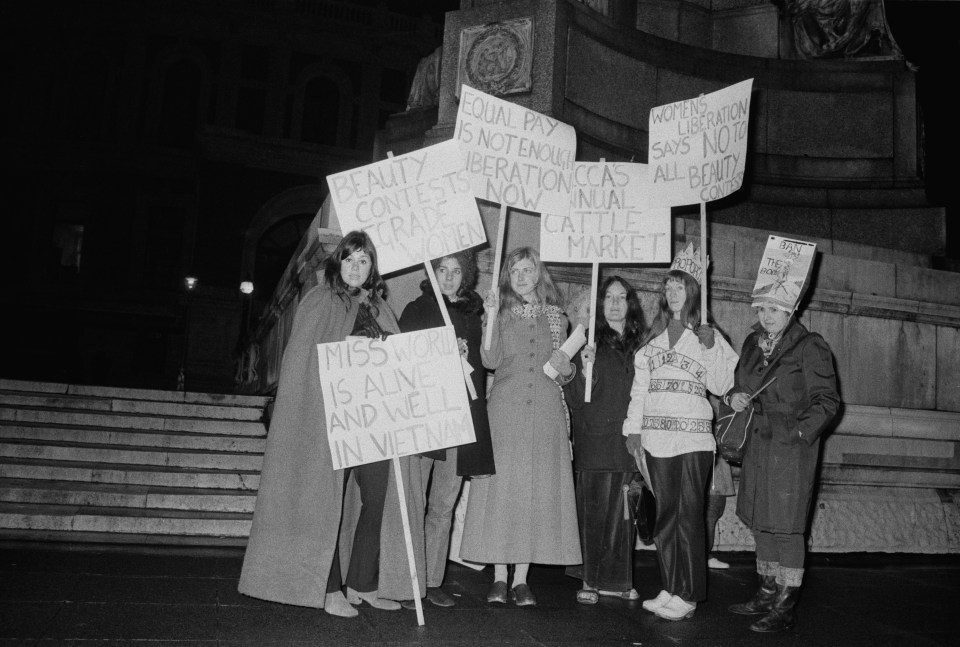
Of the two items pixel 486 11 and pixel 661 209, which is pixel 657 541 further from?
pixel 486 11

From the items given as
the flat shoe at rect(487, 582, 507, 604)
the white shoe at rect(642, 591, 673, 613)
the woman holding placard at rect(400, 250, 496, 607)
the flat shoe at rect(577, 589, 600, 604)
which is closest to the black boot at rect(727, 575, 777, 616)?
the white shoe at rect(642, 591, 673, 613)

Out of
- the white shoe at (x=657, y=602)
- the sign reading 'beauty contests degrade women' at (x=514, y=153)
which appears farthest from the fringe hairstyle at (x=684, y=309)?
the white shoe at (x=657, y=602)

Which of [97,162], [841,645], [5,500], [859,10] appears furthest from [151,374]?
[841,645]

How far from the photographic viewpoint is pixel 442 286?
502 cm

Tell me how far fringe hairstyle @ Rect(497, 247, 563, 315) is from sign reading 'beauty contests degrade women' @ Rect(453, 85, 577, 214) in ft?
1.76

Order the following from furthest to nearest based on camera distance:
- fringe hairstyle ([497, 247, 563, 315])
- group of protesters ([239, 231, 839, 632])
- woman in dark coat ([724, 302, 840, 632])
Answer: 1. fringe hairstyle ([497, 247, 563, 315])
2. woman in dark coat ([724, 302, 840, 632])
3. group of protesters ([239, 231, 839, 632])

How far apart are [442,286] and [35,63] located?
105 feet

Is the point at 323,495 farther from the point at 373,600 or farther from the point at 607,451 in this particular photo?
the point at 607,451

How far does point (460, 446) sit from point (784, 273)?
2211 millimetres

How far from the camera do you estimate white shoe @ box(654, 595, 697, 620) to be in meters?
4.36

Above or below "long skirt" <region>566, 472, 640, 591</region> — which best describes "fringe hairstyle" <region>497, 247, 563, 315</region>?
above

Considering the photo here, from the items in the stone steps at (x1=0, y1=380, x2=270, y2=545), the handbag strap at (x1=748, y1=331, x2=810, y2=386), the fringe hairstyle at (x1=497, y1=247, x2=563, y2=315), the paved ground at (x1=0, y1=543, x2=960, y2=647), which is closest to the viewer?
the paved ground at (x1=0, y1=543, x2=960, y2=647)

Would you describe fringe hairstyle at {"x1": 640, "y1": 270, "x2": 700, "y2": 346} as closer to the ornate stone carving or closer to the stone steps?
the stone steps

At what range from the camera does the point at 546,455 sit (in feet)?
15.6
